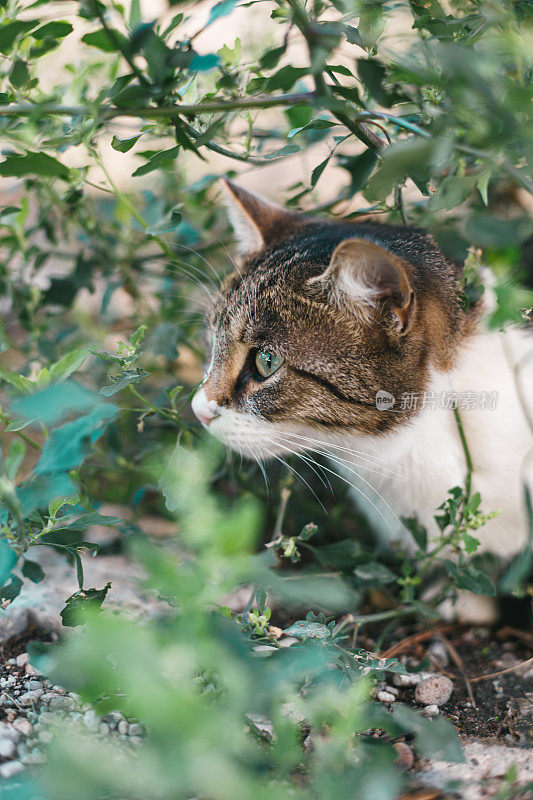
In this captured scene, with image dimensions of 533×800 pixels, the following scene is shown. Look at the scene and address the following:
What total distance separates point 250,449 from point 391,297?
0.41 metres

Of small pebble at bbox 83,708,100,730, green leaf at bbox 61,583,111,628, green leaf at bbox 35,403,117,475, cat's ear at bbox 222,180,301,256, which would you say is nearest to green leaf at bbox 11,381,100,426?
green leaf at bbox 35,403,117,475

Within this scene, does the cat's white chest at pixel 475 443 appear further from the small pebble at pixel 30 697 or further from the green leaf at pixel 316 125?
the small pebble at pixel 30 697

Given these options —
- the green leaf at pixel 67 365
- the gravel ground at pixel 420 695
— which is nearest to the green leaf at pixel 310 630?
the gravel ground at pixel 420 695

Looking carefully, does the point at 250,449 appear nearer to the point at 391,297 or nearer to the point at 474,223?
the point at 391,297

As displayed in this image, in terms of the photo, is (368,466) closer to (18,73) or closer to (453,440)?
(453,440)

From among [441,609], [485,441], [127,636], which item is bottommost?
[441,609]

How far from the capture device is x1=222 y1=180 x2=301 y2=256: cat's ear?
1.46m

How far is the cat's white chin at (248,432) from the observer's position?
1251 mm

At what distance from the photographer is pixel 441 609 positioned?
1446 millimetres

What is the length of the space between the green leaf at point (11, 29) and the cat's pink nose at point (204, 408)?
0.68 m

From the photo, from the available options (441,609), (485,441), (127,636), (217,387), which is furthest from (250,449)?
(127,636)

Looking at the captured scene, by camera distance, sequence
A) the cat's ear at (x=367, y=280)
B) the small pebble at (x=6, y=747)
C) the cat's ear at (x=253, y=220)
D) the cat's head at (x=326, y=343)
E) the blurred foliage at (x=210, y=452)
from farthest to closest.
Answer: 1. the cat's ear at (x=253, y=220)
2. the cat's head at (x=326, y=343)
3. the cat's ear at (x=367, y=280)
4. the small pebble at (x=6, y=747)
5. the blurred foliage at (x=210, y=452)

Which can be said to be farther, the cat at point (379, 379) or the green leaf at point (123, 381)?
the cat at point (379, 379)

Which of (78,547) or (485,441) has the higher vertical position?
(78,547)
